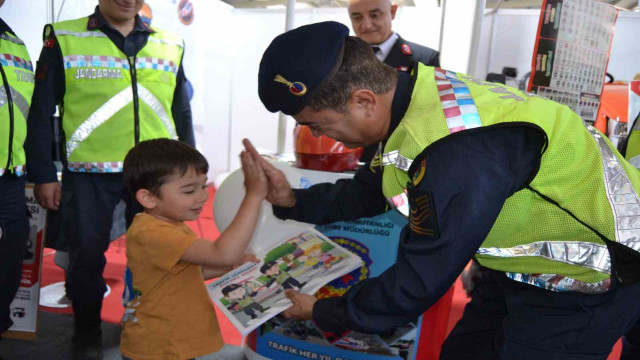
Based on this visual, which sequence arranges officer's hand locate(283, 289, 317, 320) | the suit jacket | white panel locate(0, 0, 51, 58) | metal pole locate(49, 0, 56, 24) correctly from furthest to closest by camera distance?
metal pole locate(49, 0, 56, 24) < white panel locate(0, 0, 51, 58) < the suit jacket < officer's hand locate(283, 289, 317, 320)

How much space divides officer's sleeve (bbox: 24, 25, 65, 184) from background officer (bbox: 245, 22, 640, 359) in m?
1.70

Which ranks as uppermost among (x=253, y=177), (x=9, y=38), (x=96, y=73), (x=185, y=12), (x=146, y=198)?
(x=185, y=12)

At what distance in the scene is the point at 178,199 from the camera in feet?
5.71

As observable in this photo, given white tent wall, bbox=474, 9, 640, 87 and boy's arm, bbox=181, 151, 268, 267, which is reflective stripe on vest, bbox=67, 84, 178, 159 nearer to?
boy's arm, bbox=181, 151, 268, 267

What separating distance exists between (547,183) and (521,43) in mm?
6156

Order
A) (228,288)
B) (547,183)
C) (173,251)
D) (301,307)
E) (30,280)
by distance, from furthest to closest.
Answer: (30,280)
(228,288)
(173,251)
(301,307)
(547,183)

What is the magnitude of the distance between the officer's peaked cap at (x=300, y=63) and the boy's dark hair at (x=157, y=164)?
2.06 feet

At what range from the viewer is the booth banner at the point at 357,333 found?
88.5 inches

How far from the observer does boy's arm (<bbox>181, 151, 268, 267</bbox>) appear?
1.63 m

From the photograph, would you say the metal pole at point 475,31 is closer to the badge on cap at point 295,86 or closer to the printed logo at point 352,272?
the printed logo at point 352,272

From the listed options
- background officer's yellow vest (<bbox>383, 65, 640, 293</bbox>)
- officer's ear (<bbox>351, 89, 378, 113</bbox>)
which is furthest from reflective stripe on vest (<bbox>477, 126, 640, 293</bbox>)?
officer's ear (<bbox>351, 89, 378, 113</bbox>)

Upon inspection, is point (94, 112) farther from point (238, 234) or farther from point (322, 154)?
point (238, 234)

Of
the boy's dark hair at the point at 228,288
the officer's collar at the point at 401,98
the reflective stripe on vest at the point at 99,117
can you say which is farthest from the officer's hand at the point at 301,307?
the reflective stripe on vest at the point at 99,117

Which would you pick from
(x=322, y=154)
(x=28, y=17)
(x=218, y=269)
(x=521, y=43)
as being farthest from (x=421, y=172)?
(x=521, y=43)
